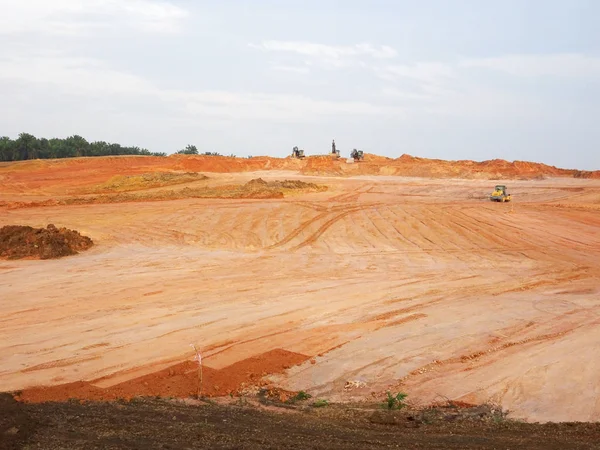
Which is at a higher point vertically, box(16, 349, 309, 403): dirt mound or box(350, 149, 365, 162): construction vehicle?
box(350, 149, 365, 162): construction vehicle

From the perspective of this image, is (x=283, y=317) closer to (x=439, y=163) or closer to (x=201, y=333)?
(x=201, y=333)

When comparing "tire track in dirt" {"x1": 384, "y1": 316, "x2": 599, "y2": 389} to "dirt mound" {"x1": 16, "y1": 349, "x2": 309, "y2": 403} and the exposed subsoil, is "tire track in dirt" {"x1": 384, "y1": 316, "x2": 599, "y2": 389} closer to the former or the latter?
"dirt mound" {"x1": 16, "y1": 349, "x2": 309, "y2": 403}

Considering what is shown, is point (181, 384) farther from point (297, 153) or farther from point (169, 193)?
point (297, 153)

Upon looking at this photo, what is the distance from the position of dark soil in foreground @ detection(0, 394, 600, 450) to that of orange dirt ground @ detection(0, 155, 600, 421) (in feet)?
3.66

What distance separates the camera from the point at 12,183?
45.1m

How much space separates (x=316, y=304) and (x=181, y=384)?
5.45m

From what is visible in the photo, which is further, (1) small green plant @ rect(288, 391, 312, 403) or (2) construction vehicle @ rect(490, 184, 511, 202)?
(2) construction vehicle @ rect(490, 184, 511, 202)

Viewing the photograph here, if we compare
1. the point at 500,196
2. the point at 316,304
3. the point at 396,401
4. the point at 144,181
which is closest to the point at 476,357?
the point at 396,401

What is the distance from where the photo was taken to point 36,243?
19.4 m

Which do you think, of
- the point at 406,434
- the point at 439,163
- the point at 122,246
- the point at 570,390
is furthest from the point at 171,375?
the point at 439,163

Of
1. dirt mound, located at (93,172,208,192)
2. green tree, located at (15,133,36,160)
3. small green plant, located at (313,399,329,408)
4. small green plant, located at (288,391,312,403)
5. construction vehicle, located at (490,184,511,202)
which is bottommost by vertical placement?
small green plant, located at (288,391,312,403)

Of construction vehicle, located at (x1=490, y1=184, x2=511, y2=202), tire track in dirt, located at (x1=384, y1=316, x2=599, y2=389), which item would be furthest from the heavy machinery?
tire track in dirt, located at (x1=384, y1=316, x2=599, y2=389)

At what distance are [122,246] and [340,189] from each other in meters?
23.4

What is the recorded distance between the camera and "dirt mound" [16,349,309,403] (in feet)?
27.2
